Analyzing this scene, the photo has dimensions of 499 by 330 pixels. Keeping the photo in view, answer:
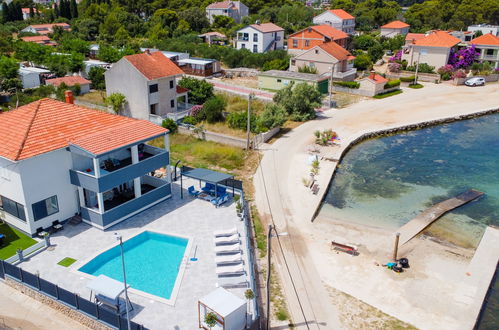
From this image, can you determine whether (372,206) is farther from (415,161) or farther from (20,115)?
(20,115)

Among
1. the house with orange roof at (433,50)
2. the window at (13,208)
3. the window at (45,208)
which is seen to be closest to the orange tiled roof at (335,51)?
the house with orange roof at (433,50)

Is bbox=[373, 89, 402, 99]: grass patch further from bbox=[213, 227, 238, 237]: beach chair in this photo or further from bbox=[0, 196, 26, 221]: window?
bbox=[0, 196, 26, 221]: window

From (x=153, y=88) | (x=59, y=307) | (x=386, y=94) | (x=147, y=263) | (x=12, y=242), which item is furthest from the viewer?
(x=386, y=94)

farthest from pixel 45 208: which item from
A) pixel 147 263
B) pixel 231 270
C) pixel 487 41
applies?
pixel 487 41

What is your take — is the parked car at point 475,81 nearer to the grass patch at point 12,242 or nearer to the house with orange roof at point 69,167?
the house with orange roof at point 69,167

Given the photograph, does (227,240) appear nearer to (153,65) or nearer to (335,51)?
(153,65)

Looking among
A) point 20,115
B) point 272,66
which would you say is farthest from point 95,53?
point 20,115
